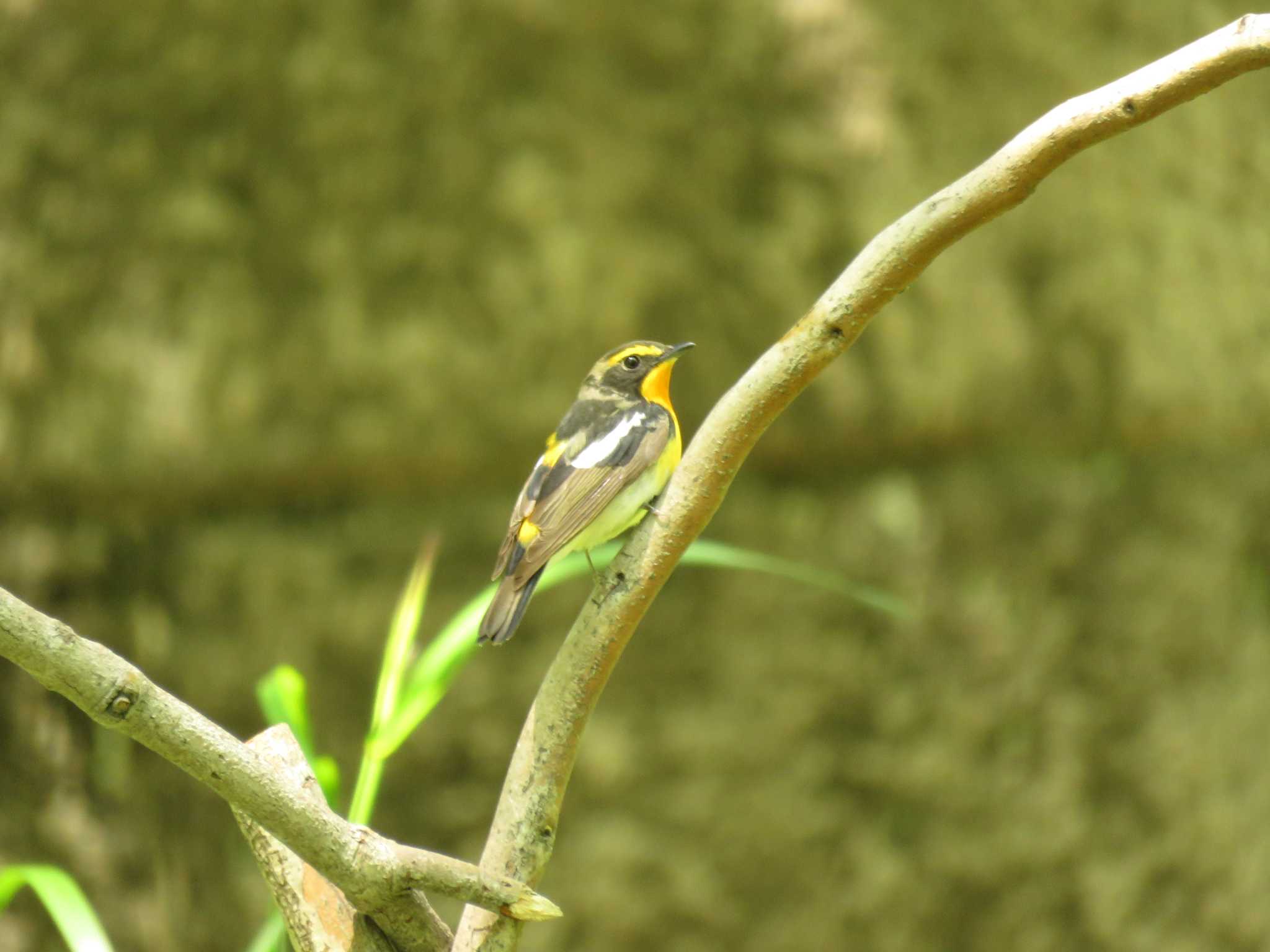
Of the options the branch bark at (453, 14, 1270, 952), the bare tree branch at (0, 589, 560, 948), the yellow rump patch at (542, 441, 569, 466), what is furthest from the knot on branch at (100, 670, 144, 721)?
the yellow rump patch at (542, 441, 569, 466)

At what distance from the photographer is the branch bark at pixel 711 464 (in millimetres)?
1449

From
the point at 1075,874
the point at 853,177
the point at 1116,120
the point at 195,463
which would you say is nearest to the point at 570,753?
the point at 1116,120

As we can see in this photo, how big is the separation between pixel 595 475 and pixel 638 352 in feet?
1.58

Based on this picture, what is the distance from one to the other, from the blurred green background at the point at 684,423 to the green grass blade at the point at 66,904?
69.1 inches

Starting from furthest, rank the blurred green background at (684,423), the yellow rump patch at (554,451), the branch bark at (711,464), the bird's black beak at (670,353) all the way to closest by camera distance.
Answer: the blurred green background at (684,423) < the bird's black beak at (670,353) < the yellow rump patch at (554,451) < the branch bark at (711,464)

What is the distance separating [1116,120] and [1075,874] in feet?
10.2

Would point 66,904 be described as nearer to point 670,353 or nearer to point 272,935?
point 272,935

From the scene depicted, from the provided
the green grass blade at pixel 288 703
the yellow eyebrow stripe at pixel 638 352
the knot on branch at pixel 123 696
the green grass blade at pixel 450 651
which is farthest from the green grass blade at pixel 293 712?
the yellow eyebrow stripe at pixel 638 352

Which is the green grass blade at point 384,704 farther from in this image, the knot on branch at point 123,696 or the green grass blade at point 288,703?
the knot on branch at point 123,696

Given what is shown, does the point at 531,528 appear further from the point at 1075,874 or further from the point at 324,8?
the point at 1075,874

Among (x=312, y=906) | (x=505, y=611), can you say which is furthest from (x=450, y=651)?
(x=312, y=906)

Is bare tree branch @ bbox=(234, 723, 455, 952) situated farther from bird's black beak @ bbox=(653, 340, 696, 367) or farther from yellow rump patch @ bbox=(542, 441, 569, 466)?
bird's black beak @ bbox=(653, 340, 696, 367)

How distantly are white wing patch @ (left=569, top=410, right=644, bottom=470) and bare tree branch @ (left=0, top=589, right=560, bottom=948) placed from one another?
93 cm

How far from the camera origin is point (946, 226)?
1.47 metres
